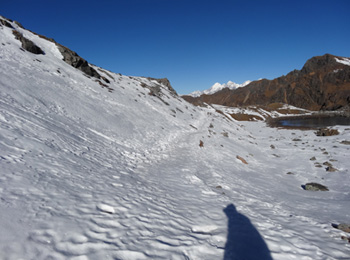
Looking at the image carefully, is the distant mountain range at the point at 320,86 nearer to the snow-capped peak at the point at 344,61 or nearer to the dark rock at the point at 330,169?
the snow-capped peak at the point at 344,61

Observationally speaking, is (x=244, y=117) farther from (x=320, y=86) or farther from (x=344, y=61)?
(x=344, y=61)

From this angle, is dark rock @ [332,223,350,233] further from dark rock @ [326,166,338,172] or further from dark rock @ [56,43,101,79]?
dark rock @ [56,43,101,79]

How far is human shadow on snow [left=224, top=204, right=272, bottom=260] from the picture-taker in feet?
15.3

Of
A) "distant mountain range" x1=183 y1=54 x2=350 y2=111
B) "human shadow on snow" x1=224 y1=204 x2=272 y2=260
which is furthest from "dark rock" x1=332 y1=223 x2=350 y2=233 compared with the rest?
"distant mountain range" x1=183 y1=54 x2=350 y2=111

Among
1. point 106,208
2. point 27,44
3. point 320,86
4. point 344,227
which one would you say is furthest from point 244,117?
point 320,86

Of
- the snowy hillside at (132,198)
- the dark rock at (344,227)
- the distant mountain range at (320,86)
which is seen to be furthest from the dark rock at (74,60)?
A: the distant mountain range at (320,86)

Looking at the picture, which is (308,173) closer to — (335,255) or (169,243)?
(335,255)

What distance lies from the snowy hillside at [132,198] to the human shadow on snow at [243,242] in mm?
34

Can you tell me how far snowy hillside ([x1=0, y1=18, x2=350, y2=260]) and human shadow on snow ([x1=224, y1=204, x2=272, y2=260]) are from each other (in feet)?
0.11

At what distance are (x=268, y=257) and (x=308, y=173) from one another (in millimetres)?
13497

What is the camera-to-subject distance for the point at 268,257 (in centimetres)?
471

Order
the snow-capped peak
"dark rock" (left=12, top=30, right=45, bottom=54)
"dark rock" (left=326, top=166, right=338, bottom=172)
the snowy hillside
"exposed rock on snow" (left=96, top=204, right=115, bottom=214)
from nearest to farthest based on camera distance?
the snowy hillside < "exposed rock on snow" (left=96, top=204, right=115, bottom=214) < "dark rock" (left=326, top=166, right=338, bottom=172) < "dark rock" (left=12, top=30, right=45, bottom=54) < the snow-capped peak

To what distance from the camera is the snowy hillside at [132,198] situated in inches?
162

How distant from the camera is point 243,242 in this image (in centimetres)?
518
